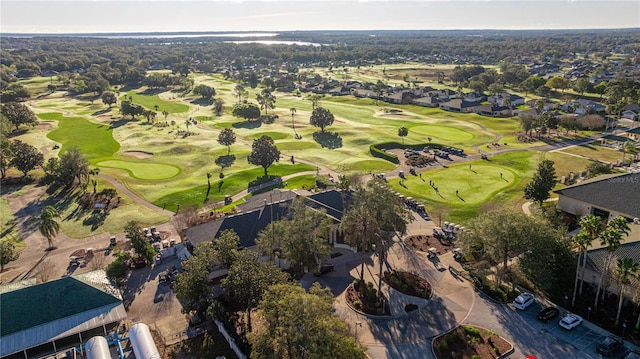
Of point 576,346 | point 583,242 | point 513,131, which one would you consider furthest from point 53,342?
point 513,131

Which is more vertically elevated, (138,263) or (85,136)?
(85,136)

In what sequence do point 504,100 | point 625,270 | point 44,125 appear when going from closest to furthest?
point 625,270 < point 44,125 < point 504,100

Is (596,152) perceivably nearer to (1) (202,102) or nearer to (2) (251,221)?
(2) (251,221)

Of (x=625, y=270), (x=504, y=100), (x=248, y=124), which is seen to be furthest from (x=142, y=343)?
(x=504, y=100)

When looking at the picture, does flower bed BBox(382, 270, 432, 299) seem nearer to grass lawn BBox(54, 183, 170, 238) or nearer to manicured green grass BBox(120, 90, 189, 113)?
grass lawn BBox(54, 183, 170, 238)

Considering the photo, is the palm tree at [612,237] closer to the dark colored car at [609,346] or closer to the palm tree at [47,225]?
the dark colored car at [609,346]

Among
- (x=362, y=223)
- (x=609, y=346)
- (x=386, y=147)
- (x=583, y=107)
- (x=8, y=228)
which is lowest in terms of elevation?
(x=8, y=228)
